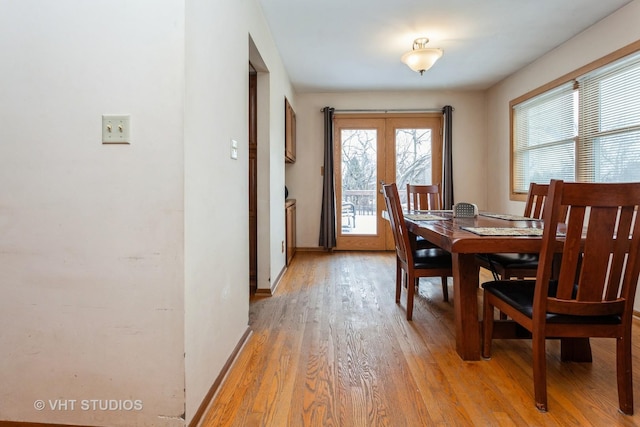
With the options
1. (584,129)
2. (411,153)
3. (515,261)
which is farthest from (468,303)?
(411,153)

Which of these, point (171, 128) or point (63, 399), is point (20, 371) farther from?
point (171, 128)

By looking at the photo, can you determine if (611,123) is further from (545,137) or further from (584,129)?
(545,137)

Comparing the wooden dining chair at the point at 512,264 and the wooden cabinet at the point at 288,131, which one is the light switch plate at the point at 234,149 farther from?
the wooden cabinet at the point at 288,131

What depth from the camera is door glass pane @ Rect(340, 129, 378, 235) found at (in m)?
5.10

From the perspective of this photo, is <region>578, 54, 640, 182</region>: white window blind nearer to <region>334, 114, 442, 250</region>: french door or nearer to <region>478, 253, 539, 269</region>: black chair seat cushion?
<region>478, 253, 539, 269</region>: black chair seat cushion

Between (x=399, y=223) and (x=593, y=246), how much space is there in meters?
1.23

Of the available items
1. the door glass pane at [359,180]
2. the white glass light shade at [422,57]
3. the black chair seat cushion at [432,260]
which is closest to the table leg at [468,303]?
the black chair seat cushion at [432,260]

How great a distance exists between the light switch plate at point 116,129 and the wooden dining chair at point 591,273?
64.4 inches

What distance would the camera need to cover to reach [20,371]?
4.31 feet

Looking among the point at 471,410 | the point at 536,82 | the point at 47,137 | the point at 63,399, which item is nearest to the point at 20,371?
the point at 63,399

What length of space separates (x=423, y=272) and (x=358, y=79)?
3035 mm

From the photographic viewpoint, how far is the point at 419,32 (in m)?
3.18

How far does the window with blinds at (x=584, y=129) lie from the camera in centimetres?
272

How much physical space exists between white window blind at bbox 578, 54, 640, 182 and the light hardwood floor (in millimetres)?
1383
